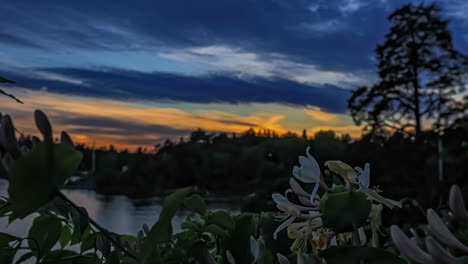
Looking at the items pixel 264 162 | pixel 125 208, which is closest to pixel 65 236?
pixel 264 162

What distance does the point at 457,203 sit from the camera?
0.19 m

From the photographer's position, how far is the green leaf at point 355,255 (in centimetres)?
20

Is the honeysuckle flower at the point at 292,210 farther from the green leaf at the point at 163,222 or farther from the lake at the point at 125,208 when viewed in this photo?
the lake at the point at 125,208

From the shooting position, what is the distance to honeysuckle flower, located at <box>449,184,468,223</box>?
0.19m

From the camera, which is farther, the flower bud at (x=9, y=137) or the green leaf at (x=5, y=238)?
the green leaf at (x=5, y=238)

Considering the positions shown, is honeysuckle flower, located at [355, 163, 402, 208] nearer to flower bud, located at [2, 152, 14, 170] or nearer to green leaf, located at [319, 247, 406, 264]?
green leaf, located at [319, 247, 406, 264]

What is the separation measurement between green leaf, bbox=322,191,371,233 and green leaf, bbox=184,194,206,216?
104 mm

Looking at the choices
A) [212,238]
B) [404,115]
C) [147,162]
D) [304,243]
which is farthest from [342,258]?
[404,115]

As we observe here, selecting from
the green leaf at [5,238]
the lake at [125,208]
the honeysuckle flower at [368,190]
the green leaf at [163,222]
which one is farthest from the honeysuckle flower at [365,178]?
the lake at [125,208]

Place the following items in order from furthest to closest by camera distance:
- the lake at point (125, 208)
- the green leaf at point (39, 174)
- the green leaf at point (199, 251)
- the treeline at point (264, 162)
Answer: the lake at point (125, 208) < the treeline at point (264, 162) < the green leaf at point (199, 251) < the green leaf at point (39, 174)

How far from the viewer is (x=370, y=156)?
277cm

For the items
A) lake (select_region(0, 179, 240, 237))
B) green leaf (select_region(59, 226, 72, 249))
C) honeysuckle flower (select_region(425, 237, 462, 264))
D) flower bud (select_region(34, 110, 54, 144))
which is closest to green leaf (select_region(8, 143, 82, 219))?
flower bud (select_region(34, 110, 54, 144))

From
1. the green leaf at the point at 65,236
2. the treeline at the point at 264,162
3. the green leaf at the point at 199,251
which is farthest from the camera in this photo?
the treeline at the point at 264,162

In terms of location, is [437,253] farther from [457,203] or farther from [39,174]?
[39,174]
